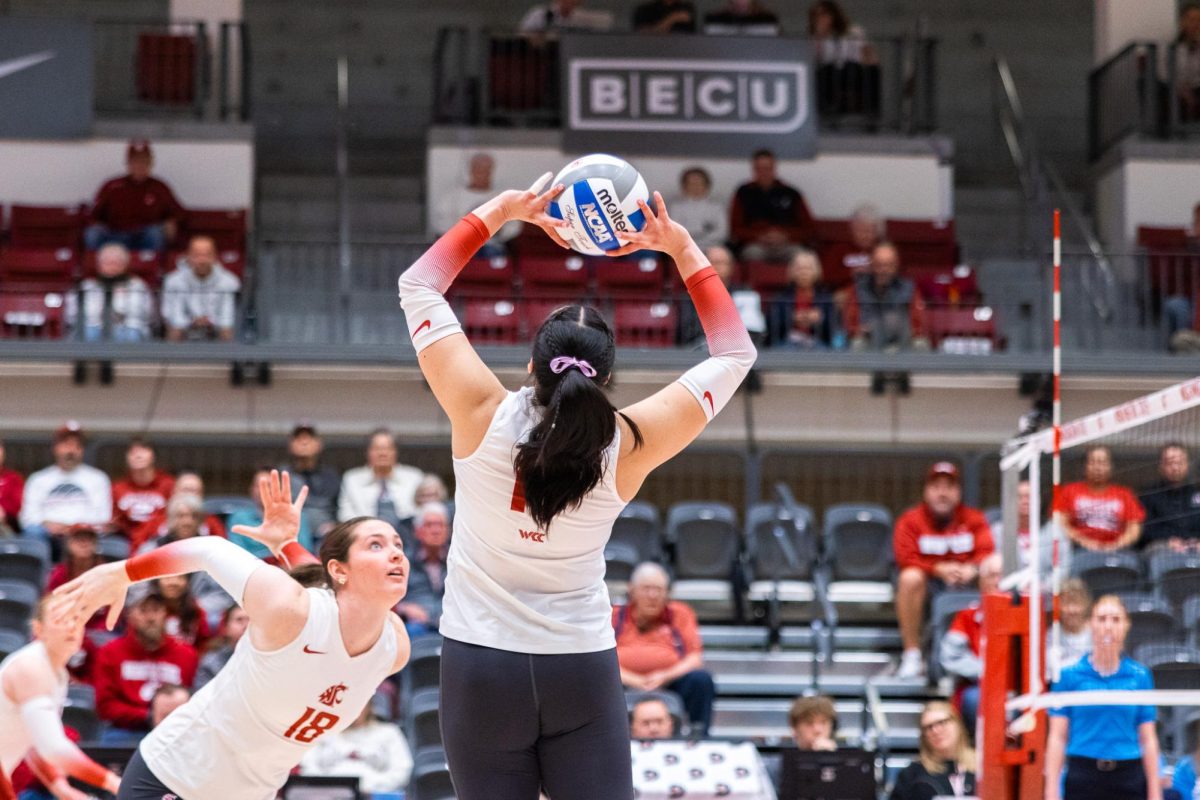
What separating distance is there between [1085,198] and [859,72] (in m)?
3.13

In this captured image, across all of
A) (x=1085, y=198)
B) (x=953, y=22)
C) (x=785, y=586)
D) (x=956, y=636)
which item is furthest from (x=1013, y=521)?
(x=953, y=22)

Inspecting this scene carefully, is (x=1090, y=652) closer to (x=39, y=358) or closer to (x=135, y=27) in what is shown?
(x=39, y=358)

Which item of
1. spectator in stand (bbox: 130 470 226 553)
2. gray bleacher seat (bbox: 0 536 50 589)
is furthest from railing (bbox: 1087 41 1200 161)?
gray bleacher seat (bbox: 0 536 50 589)

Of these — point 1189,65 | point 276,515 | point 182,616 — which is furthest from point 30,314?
point 1189,65

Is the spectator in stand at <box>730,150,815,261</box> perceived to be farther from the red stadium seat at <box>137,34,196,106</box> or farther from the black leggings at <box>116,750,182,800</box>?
the black leggings at <box>116,750,182,800</box>

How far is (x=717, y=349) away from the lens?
13.4 ft

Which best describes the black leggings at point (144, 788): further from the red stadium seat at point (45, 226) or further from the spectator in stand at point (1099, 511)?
the red stadium seat at point (45, 226)

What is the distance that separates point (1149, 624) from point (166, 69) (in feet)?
36.1

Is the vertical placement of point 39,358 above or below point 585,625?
above

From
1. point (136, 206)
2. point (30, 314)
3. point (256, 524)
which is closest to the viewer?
point (256, 524)

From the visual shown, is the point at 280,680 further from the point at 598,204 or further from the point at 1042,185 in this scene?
the point at 1042,185

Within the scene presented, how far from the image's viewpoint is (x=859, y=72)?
17.1m

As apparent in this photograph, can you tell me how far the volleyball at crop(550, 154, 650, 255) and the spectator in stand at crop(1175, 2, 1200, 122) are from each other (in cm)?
1365

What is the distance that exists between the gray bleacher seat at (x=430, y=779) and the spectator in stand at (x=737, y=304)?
499cm
